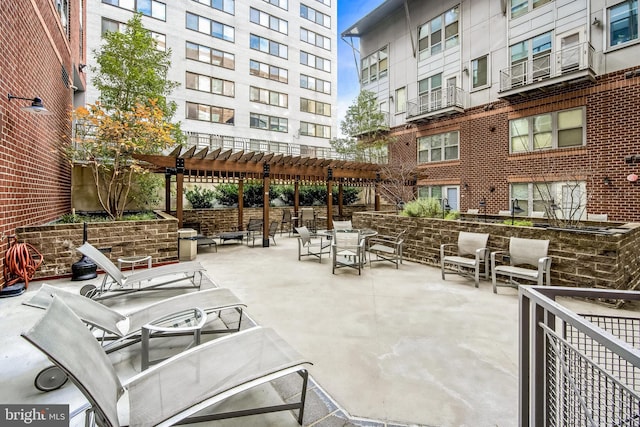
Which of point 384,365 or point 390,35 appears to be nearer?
point 384,365

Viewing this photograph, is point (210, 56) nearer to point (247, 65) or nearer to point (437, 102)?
point (247, 65)

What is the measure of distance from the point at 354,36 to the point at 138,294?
19685mm

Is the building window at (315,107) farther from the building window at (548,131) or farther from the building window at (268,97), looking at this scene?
the building window at (548,131)

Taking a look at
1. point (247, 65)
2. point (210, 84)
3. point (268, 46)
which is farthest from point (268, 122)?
point (268, 46)

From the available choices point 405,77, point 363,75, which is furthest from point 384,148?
point 363,75

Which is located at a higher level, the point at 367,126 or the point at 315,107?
the point at 315,107

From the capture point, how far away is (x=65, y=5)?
8125 mm

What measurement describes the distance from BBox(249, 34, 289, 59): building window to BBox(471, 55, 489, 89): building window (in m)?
15.6

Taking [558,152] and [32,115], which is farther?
[558,152]

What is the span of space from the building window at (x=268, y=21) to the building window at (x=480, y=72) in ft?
54.2

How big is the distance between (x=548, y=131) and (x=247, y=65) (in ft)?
63.4

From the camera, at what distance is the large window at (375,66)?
56.7ft

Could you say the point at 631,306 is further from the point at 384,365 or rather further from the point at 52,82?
the point at 52,82

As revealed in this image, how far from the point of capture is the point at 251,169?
975cm
